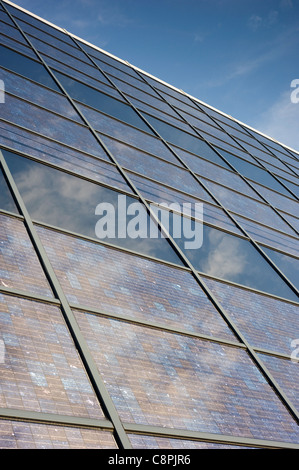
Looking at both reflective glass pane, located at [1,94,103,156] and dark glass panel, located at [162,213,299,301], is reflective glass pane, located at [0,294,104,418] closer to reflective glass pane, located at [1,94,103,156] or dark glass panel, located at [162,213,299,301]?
dark glass panel, located at [162,213,299,301]

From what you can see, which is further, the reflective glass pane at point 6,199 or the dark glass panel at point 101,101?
the dark glass panel at point 101,101

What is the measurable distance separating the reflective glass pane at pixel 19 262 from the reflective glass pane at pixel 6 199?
0.77ft

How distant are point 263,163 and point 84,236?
12.6 metres

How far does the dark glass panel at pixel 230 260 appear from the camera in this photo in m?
7.59

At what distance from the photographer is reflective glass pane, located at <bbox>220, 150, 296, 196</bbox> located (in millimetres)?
14492

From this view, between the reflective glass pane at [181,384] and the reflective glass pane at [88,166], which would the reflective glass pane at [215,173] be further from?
the reflective glass pane at [181,384]

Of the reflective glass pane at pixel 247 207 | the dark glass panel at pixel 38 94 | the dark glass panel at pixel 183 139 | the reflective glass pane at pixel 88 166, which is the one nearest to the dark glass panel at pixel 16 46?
the dark glass panel at pixel 38 94

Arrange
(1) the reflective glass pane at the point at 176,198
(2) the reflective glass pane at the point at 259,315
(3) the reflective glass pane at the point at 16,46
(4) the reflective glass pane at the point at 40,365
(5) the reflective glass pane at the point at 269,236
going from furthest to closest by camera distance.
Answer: (3) the reflective glass pane at the point at 16,46, (5) the reflective glass pane at the point at 269,236, (1) the reflective glass pane at the point at 176,198, (2) the reflective glass pane at the point at 259,315, (4) the reflective glass pane at the point at 40,365

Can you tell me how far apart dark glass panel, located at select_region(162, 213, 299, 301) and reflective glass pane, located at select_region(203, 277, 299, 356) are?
0.30 metres

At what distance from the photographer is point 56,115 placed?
9.38 meters

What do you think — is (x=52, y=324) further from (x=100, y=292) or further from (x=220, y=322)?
(x=220, y=322)

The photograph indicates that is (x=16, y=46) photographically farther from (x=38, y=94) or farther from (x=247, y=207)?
(x=247, y=207)

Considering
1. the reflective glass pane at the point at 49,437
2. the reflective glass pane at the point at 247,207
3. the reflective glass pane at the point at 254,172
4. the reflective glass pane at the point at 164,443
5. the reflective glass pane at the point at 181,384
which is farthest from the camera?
the reflective glass pane at the point at 254,172

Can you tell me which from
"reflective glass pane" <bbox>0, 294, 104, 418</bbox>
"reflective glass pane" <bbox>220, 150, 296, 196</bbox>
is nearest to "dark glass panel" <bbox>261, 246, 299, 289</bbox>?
"reflective glass pane" <bbox>220, 150, 296, 196</bbox>
